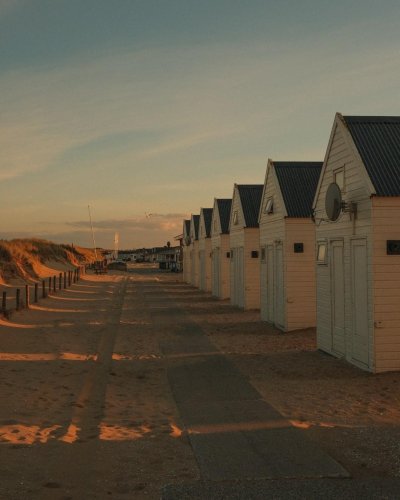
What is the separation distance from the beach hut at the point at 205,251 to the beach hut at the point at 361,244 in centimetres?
2880

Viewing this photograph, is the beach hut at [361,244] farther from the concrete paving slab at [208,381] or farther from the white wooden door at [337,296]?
the concrete paving slab at [208,381]

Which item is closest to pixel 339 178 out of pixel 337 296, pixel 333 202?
pixel 333 202

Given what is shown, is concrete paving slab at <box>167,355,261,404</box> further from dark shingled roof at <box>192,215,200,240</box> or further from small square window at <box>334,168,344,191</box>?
dark shingled roof at <box>192,215,200,240</box>

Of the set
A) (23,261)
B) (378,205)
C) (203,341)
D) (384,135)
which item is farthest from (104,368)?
(23,261)

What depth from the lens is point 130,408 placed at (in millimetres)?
9930

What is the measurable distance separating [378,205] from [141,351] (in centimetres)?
773

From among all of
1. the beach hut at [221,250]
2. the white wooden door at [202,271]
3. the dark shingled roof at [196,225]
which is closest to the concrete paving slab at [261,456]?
the beach hut at [221,250]

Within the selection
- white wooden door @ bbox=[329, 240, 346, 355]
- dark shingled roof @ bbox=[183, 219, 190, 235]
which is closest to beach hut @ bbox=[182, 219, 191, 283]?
dark shingled roof @ bbox=[183, 219, 190, 235]

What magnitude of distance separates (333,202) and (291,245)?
20.2ft

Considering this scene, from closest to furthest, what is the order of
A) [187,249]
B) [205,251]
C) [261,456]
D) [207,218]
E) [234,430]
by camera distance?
1. [261,456]
2. [234,430]
3. [205,251]
4. [207,218]
5. [187,249]

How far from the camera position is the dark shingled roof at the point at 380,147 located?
12774 millimetres

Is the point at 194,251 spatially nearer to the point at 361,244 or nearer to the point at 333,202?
the point at 333,202

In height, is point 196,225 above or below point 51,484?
above

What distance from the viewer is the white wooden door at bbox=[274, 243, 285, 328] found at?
21.0m
